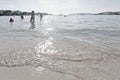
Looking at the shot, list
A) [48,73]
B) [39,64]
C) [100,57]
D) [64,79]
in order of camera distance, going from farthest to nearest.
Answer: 1. [100,57]
2. [39,64]
3. [48,73]
4. [64,79]

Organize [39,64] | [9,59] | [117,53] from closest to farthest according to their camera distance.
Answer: [39,64] < [9,59] < [117,53]

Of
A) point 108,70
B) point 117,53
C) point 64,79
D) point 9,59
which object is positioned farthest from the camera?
point 117,53

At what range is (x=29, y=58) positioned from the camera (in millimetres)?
6637

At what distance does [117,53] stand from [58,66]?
3.34 meters

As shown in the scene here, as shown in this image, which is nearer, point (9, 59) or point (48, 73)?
point (48, 73)

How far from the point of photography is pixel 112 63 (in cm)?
624

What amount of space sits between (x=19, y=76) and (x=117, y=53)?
4.79 m

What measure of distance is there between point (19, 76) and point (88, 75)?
2.04 m

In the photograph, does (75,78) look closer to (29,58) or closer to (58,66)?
(58,66)

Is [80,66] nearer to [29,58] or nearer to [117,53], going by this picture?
[29,58]

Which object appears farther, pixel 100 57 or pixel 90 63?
pixel 100 57

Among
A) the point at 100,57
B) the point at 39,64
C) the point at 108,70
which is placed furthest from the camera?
the point at 100,57

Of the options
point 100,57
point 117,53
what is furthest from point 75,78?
point 117,53

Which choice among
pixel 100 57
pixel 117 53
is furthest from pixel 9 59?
pixel 117 53
